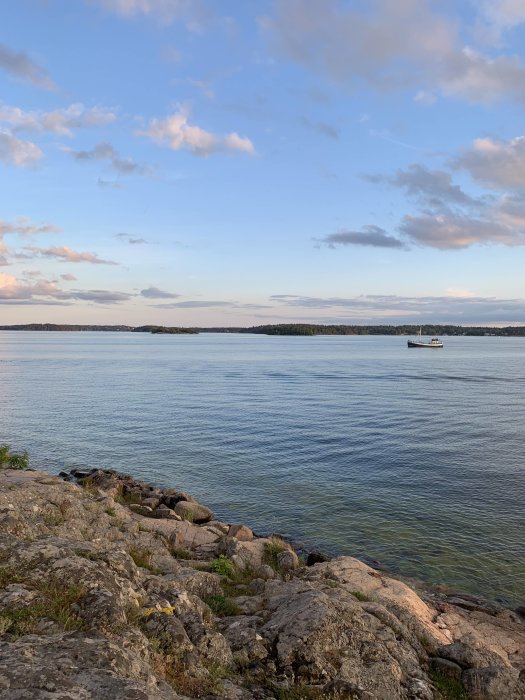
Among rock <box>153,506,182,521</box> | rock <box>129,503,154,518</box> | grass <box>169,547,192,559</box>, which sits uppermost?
grass <box>169,547,192,559</box>

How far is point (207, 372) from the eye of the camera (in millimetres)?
89250

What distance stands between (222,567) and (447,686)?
6.57 m

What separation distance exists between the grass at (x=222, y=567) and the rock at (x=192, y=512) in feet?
22.7

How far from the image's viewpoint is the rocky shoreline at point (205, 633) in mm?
5871

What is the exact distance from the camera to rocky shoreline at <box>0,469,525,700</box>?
231 inches

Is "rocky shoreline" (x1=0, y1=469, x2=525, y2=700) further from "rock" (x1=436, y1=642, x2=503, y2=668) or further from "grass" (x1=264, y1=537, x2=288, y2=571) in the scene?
"grass" (x1=264, y1=537, x2=288, y2=571)

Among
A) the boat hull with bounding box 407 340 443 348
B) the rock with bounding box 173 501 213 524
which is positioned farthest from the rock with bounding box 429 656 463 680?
the boat hull with bounding box 407 340 443 348

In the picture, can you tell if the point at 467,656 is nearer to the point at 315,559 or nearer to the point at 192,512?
the point at 315,559

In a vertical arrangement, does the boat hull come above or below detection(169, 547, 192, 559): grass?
above

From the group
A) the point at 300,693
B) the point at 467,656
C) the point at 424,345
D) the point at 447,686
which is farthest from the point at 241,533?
the point at 424,345

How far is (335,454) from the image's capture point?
32.8 meters

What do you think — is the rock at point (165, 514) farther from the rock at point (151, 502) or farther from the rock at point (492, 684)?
the rock at point (492, 684)

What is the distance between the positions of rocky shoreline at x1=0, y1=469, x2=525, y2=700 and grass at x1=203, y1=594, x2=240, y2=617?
0.03 meters

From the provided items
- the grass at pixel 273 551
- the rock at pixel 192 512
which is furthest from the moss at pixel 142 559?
the rock at pixel 192 512
